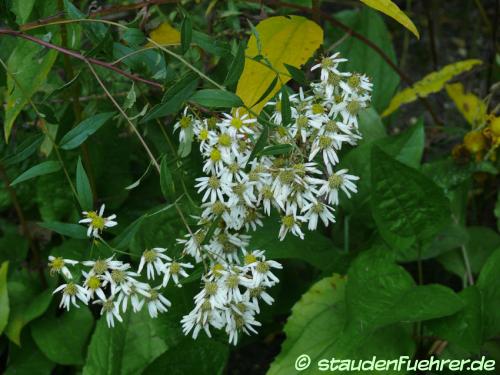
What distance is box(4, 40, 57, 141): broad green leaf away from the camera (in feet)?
3.23

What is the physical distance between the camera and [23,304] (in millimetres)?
1342

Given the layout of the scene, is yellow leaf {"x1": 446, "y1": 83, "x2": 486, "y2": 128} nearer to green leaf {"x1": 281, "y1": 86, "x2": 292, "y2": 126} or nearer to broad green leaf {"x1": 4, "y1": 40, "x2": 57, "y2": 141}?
green leaf {"x1": 281, "y1": 86, "x2": 292, "y2": 126}

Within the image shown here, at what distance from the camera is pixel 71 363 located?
1280 millimetres

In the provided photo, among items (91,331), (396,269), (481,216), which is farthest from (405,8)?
(91,331)

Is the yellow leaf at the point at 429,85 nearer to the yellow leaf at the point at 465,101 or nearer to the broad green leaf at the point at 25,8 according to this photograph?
the yellow leaf at the point at 465,101

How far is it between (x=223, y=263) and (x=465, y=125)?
1090 millimetres

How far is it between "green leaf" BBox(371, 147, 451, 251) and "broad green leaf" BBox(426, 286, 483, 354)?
0.14 metres

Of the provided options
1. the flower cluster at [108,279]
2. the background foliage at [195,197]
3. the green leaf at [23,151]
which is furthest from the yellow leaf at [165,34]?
the flower cluster at [108,279]

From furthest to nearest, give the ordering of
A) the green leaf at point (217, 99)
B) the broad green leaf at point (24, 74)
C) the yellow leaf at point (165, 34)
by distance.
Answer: the yellow leaf at point (165, 34) < the broad green leaf at point (24, 74) < the green leaf at point (217, 99)

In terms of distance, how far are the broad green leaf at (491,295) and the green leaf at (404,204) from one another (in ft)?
Result: 0.36

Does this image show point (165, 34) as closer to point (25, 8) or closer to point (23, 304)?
point (25, 8)

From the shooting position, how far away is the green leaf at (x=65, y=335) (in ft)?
4.23

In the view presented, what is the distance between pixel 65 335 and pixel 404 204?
666mm

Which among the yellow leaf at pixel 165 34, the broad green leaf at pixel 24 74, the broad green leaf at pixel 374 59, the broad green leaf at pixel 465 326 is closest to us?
the broad green leaf at pixel 24 74
